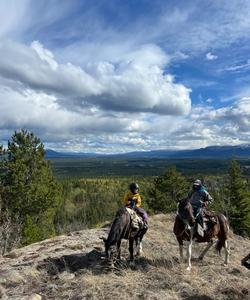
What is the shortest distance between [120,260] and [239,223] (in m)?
32.7

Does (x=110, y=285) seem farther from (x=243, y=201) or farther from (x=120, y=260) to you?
(x=243, y=201)

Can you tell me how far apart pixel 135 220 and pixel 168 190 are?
122ft

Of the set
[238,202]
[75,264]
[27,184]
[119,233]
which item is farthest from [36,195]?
[119,233]

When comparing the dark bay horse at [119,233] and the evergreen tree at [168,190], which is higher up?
the dark bay horse at [119,233]

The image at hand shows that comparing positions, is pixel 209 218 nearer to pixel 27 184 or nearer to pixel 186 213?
pixel 186 213

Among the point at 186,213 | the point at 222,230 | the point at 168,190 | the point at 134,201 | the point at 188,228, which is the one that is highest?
the point at 134,201

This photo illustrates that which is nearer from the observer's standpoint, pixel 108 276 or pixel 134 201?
pixel 108 276

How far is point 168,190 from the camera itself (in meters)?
50.5

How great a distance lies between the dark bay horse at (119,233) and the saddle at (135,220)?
0.12 meters

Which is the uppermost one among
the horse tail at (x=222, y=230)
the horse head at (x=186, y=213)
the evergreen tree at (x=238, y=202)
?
the horse head at (x=186, y=213)

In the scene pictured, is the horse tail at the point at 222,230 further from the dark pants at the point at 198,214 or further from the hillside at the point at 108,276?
the dark pants at the point at 198,214

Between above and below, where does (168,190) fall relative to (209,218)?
below

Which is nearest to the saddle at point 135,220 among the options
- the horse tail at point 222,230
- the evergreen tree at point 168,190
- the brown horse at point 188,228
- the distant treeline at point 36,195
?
the brown horse at point 188,228

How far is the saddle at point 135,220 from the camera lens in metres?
13.8
